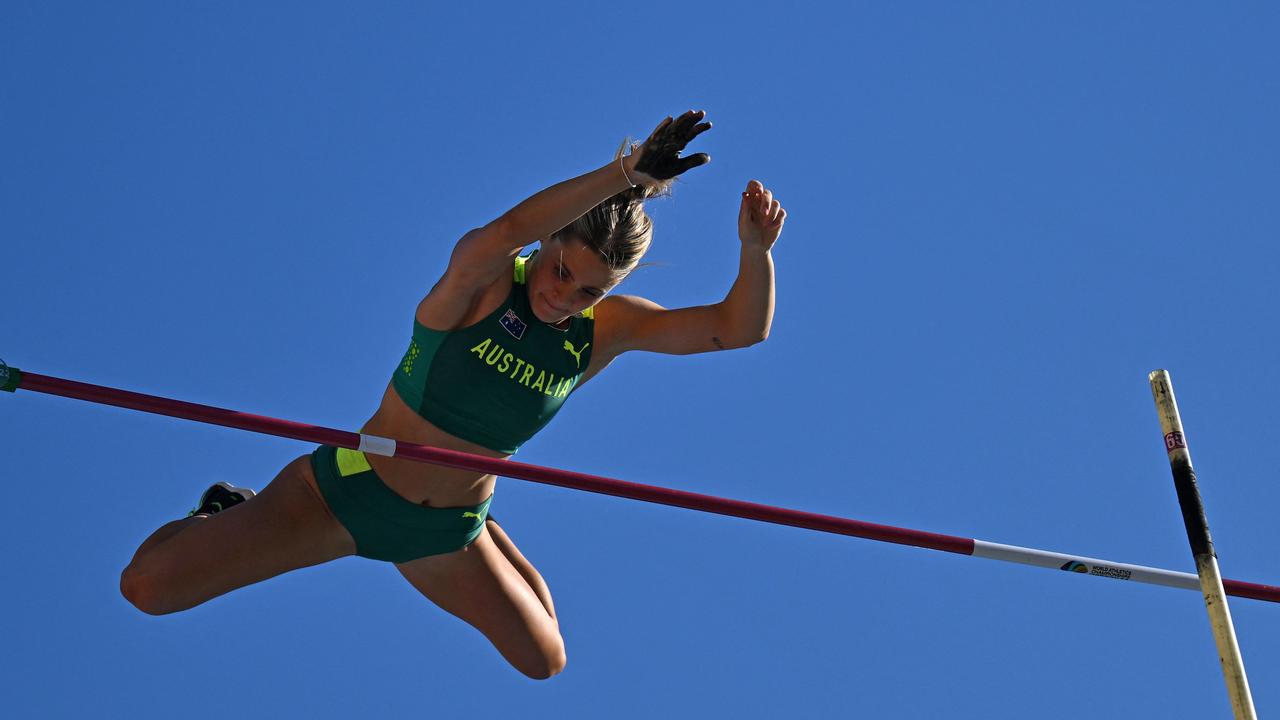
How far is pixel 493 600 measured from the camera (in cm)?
747

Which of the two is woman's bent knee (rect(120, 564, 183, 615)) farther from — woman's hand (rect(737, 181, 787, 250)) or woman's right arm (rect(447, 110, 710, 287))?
woman's hand (rect(737, 181, 787, 250))

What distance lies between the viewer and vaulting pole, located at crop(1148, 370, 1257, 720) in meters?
6.70

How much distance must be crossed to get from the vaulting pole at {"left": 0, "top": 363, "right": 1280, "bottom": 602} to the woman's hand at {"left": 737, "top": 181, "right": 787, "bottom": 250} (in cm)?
120

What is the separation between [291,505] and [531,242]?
72.2 inches

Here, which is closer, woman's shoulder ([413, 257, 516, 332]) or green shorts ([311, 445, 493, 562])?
woman's shoulder ([413, 257, 516, 332])

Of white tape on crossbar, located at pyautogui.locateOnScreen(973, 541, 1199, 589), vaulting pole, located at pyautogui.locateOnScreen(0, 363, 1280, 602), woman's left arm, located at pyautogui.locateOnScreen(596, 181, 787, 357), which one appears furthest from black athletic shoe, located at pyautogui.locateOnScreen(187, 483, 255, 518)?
white tape on crossbar, located at pyautogui.locateOnScreen(973, 541, 1199, 589)

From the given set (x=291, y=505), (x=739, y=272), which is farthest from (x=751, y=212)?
(x=291, y=505)

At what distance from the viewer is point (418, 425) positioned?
7043mm

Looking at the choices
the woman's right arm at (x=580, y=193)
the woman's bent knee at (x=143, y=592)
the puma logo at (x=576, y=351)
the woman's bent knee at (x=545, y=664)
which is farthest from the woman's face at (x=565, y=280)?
the woman's bent knee at (x=143, y=592)

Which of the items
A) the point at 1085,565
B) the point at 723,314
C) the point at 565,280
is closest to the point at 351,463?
the point at 565,280

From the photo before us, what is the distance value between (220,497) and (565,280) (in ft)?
7.20

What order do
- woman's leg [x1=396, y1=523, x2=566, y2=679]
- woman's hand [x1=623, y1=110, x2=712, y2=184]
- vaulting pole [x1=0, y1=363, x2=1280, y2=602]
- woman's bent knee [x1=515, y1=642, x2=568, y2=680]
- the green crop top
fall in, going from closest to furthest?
woman's hand [x1=623, y1=110, x2=712, y2=184]
vaulting pole [x1=0, y1=363, x2=1280, y2=602]
the green crop top
woman's leg [x1=396, y1=523, x2=566, y2=679]
woman's bent knee [x1=515, y1=642, x2=568, y2=680]

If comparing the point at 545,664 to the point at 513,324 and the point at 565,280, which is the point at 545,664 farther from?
the point at 565,280

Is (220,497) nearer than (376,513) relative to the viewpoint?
No
